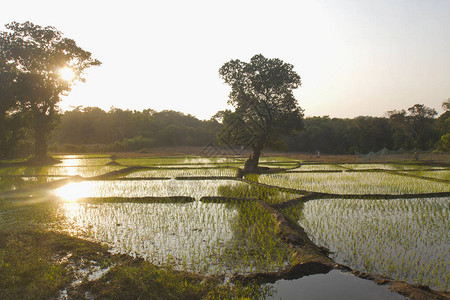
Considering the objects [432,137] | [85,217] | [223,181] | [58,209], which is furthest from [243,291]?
[432,137]

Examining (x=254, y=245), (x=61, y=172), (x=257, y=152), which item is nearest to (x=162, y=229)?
(x=254, y=245)

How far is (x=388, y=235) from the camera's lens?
6070 millimetres

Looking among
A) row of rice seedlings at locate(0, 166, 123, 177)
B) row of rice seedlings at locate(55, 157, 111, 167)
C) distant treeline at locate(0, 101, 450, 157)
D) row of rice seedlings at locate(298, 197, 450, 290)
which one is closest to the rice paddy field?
row of rice seedlings at locate(298, 197, 450, 290)

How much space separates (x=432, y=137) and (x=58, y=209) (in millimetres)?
45195

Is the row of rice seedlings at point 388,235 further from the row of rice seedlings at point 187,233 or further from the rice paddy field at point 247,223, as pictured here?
the row of rice seedlings at point 187,233

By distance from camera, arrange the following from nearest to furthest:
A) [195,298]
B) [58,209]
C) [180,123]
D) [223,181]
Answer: [195,298]
[58,209]
[223,181]
[180,123]

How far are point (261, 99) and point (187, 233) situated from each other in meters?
13.2

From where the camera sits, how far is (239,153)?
39125mm

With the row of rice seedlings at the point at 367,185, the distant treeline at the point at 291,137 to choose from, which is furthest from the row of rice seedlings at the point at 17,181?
the distant treeline at the point at 291,137

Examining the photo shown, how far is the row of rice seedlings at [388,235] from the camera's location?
183 inches

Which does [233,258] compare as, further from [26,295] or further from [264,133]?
[264,133]

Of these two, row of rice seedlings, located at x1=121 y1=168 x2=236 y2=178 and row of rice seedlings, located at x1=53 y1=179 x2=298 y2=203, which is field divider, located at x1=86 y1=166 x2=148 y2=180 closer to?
row of rice seedlings, located at x1=121 y1=168 x2=236 y2=178

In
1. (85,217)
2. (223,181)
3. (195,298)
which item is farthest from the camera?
(223,181)

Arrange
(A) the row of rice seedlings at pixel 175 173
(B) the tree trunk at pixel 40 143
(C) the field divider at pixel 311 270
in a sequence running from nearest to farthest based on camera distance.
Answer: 1. (C) the field divider at pixel 311 270
2. (A) the row of rice seedlings at pixel 175 173
3. (B) the tree trunk at pixel 40 143
